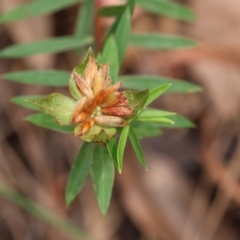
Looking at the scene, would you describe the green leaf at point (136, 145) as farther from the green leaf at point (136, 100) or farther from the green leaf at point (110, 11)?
Answer: the green leaf at point (110, 11)

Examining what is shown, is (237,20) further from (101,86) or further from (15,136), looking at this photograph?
(101,86)

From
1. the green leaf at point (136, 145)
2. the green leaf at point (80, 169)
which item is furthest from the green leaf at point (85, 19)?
the green leaf at point (136, 145)

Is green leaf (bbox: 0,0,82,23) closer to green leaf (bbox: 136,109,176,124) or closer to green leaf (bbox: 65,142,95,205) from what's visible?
green leaf (bbox: 65,142,95,205)

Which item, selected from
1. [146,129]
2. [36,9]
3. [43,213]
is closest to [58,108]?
[146,129]

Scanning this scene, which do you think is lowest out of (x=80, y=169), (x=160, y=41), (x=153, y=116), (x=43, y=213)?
(x=43, y=213)

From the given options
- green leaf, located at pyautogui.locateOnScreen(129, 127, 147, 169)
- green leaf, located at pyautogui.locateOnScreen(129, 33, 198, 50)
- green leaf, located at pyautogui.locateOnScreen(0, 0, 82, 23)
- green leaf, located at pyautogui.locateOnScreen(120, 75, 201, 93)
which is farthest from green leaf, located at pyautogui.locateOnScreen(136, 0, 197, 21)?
green leaf, located at pyautogui.locateOnScreen(129, 127, 147, 169)

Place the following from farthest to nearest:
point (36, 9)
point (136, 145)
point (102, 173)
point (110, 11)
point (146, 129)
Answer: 1. point (36, 9)
2. point (110, 11)
3. point (146, 129)
4. point (102, 173)
5. point (136, 145)

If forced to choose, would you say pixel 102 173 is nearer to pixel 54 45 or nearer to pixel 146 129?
pixel 146 129
